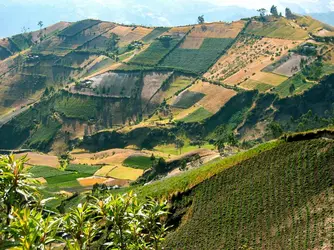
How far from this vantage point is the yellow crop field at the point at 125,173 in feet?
574

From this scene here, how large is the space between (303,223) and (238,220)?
1159cm

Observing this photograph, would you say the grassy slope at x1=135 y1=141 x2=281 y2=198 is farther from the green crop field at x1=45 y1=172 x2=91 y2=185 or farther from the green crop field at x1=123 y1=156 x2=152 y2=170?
the green crop field at x1=123 y1=156 x2=152 y2=170

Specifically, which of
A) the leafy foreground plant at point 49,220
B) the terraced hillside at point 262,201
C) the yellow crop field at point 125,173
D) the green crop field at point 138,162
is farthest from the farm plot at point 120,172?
the leafy foreground plant at point 49,220

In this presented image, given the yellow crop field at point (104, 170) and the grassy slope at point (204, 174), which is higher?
the grassy slope at point (204, 174)

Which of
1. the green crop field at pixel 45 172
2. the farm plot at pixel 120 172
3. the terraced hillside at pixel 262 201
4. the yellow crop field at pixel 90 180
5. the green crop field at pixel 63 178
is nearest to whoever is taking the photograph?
the terraced hillside at pixel 262 201

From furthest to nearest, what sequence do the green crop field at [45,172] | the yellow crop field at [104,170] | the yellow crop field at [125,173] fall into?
the green crop field at [45,172], the yellow crop field at [104,170], the yellow crop field at [125,173]

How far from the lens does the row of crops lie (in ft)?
197

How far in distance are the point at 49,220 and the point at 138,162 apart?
168427 mm

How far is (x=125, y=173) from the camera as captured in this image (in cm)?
18038

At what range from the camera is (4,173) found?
89.7 ft

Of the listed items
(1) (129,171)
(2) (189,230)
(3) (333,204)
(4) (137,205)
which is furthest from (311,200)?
(1) (129,171)

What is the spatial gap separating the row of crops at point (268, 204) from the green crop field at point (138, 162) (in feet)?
350

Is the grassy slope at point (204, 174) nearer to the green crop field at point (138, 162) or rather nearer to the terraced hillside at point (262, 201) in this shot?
the terraced hillside at point (262, 201)

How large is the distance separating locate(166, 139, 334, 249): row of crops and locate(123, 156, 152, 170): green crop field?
350 feet
